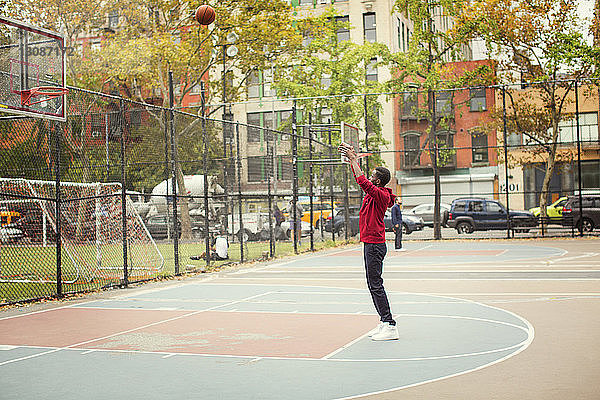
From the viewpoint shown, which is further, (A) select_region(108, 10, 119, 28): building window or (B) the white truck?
(A) select_region(108, 10, 119, 28): building window

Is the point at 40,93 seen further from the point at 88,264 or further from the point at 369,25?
the point at 369,25

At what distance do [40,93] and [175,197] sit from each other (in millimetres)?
5439

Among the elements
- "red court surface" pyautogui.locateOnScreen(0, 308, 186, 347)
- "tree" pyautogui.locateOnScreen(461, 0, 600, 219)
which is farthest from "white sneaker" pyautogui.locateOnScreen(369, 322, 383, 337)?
"tree" pyautogui.locateOnScreen(461, 0, 600, 219)

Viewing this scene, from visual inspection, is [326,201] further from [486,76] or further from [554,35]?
[554,35]

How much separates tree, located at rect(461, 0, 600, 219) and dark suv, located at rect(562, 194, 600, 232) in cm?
109

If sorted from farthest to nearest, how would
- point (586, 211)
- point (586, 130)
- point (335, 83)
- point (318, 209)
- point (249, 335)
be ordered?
point (586, 130), point (335, 83), point (586, 211), point (318, 209), point (249, 335)

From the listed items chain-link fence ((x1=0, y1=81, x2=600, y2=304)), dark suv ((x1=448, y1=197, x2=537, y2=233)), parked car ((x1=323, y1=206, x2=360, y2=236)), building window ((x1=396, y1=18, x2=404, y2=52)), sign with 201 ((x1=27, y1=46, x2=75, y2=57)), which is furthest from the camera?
building window ((x1=396, y1=18, x2=404, y2=52))

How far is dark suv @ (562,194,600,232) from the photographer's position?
30281 millimetres

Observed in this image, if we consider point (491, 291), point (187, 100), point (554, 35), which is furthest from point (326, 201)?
point (187, 100)

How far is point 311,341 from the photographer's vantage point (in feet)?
29.2

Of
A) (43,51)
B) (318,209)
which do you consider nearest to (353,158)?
(43,51)

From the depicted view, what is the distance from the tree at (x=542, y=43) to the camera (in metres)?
30.6

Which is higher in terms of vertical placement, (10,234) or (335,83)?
(335,83)

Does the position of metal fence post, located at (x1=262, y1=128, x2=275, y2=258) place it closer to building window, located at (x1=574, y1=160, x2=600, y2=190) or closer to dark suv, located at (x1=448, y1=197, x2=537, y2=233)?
dark suv, located at (x1=448, y1=197, x2=537, y2=233)
